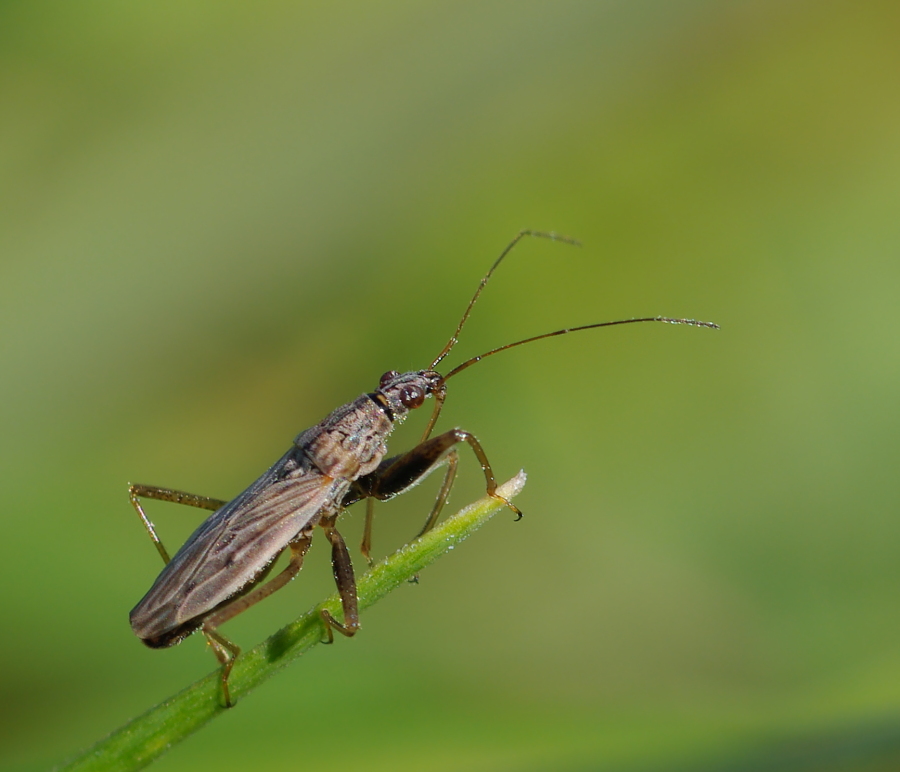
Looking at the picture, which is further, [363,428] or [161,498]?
[161,498]

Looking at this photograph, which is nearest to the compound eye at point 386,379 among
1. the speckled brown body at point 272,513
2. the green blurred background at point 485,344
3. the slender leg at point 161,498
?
the speckled brown body at point 272,513

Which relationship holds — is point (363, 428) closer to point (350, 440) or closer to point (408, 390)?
point (350, 440)

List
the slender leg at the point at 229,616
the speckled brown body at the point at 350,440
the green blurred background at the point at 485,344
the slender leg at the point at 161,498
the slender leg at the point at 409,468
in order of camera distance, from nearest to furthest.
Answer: the slender leg at the point at 229,616
the green blurred background at the point at 485,344
the slender leg at the point at 409,468
the speckled brown body at the point at 350,440
the slender leg at the point at 161,498

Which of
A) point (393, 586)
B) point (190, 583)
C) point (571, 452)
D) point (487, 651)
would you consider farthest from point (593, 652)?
point (393, 586)

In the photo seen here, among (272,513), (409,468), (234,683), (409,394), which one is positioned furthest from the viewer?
(409,394)

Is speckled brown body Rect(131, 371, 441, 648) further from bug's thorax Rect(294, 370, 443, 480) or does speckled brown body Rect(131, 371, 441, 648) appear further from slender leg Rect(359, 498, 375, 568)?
slender leg Rect(359, 498, 375, 568)

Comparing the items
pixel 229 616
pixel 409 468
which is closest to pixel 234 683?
pixel 229 616

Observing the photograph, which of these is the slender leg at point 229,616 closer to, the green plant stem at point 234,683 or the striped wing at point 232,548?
the striped wing at point 232,548
